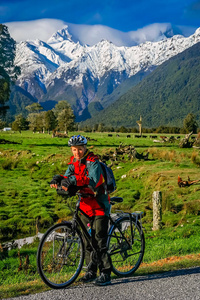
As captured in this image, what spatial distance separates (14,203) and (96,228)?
1719 centimetres

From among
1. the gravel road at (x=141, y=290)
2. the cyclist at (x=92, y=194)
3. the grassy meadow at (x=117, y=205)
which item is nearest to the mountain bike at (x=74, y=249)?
the cyclist at (x=92, y=194)

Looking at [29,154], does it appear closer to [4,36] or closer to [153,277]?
[4,36]

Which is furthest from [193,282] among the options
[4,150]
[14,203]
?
[4,150]

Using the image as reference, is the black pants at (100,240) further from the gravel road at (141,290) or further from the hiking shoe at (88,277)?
the gravel road at (141,290)

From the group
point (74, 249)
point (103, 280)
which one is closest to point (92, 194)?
point (74, 249)

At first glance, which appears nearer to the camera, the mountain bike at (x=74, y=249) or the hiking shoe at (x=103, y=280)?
the mountain bike at (x=74, y=249)

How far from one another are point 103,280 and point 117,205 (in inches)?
601

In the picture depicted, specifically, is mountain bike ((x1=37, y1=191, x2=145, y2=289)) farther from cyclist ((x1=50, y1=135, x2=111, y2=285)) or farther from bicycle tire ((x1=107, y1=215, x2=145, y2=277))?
cyclist ((x1=50, y1=135, x2=111, y2=285))

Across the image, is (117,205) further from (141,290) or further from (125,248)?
(141,290)

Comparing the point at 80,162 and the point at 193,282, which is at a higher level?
the point at 80,162

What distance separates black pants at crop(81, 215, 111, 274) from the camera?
20.5 ft

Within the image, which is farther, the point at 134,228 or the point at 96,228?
the point at 134,228

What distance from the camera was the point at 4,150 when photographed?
40.2 metres

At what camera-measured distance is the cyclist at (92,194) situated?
238 inches
